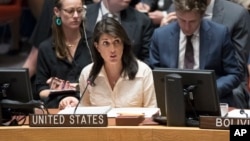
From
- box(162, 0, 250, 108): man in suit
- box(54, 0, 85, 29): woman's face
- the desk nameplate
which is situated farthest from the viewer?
box(162, 0, 250, 108): man in suit

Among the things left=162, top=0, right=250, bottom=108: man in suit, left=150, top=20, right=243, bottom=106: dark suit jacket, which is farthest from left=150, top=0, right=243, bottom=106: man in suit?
left=162, top=0, right=250, bottom=108: man in suit

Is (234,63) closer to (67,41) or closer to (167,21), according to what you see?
(167,21)

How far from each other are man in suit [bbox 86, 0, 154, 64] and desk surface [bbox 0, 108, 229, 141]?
69.0 inches

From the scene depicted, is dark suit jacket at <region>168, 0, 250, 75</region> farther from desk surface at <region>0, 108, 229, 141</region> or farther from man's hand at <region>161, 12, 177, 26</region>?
desk surface at <region>0, 108, 229, 141</region>

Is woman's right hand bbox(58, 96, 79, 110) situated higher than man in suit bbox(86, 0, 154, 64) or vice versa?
man in suit bbox(86, 0, 154, 64)

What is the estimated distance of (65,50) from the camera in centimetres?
526

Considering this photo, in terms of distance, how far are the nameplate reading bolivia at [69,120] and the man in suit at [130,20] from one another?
5.65ft

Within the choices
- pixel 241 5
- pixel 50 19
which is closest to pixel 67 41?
pixel 50 19

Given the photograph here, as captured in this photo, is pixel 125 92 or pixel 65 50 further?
pixel 65 50

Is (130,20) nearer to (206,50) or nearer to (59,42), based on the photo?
(59,42)

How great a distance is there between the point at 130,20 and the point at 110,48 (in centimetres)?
115

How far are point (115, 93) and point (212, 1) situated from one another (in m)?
1.19

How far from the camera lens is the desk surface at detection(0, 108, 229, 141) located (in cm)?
368

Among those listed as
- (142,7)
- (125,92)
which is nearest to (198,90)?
(125,92)
